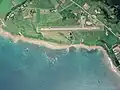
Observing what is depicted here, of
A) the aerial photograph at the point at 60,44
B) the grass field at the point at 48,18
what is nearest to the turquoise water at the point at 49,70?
the aerial photograph at the point at 60,44

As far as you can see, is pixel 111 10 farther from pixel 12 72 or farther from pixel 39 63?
pixel 12 72

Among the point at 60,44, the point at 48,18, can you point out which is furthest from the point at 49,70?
the point at 48,18

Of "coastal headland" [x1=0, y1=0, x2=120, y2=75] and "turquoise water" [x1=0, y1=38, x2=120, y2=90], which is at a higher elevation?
"coastal headland" [x1=0, y1=0, x2=120, y2=75]

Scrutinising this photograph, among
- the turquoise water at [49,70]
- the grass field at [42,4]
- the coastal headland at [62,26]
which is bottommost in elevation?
the turquoise water at [49,70]

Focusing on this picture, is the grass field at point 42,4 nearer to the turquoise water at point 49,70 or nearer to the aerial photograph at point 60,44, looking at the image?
the aerial photograph at point 60,44

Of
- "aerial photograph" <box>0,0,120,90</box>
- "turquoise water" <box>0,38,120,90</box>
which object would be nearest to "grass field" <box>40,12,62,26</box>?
"aerial photograph" <box>0,0,120,90</box>

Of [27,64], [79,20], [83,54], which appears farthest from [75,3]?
[27,64]

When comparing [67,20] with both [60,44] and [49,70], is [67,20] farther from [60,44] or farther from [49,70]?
[49,70]

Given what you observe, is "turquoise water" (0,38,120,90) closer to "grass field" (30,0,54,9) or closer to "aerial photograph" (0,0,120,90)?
"aerial photograph" (0,0,120,90)
